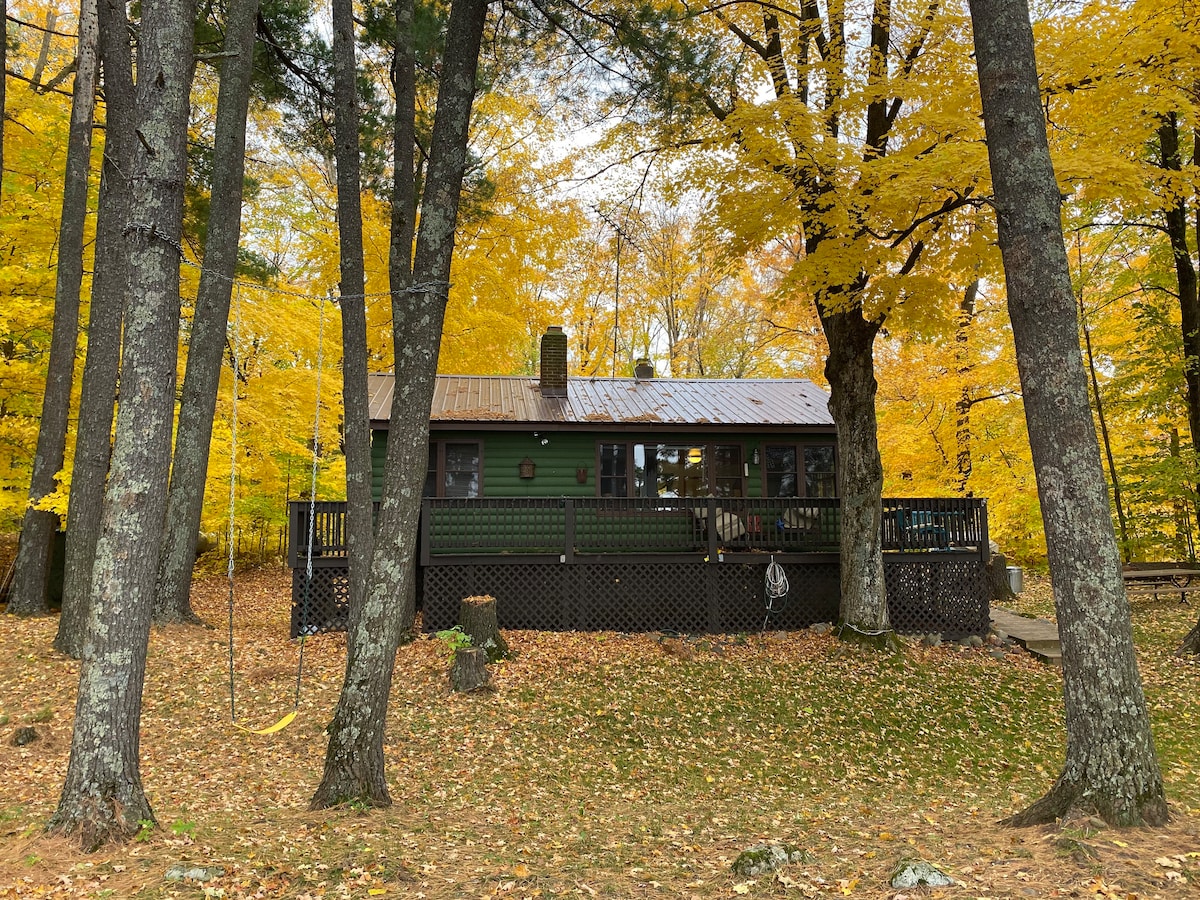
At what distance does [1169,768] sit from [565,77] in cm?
836

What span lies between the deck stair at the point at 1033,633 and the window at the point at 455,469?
884 centimetres

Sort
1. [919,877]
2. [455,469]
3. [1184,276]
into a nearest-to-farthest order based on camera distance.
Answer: [919,877]
[1184,276]
[455,469]

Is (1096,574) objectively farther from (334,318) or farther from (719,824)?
(334,318)

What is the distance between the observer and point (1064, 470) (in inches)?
162

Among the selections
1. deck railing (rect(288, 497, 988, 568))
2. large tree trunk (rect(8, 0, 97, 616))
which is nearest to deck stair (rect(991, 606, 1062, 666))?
deck railing (rect(288, 497, 988, 568))

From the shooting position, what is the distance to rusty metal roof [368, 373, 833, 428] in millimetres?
12141

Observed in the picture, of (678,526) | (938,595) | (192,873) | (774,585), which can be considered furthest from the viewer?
(678,526)

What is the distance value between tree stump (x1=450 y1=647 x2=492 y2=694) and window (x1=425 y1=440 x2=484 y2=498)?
15.3 ft

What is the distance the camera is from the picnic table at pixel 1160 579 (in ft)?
39.7

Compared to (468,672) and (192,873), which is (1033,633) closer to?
(468,672)

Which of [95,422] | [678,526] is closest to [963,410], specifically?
[678,526]

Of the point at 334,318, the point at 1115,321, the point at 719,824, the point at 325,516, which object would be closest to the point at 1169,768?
the point at 719,824

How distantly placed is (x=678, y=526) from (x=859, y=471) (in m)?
3.02

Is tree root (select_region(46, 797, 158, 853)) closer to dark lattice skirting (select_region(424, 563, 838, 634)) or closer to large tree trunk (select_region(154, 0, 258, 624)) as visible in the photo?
large tree trunk (select_region(154, 0, 258, 624))
